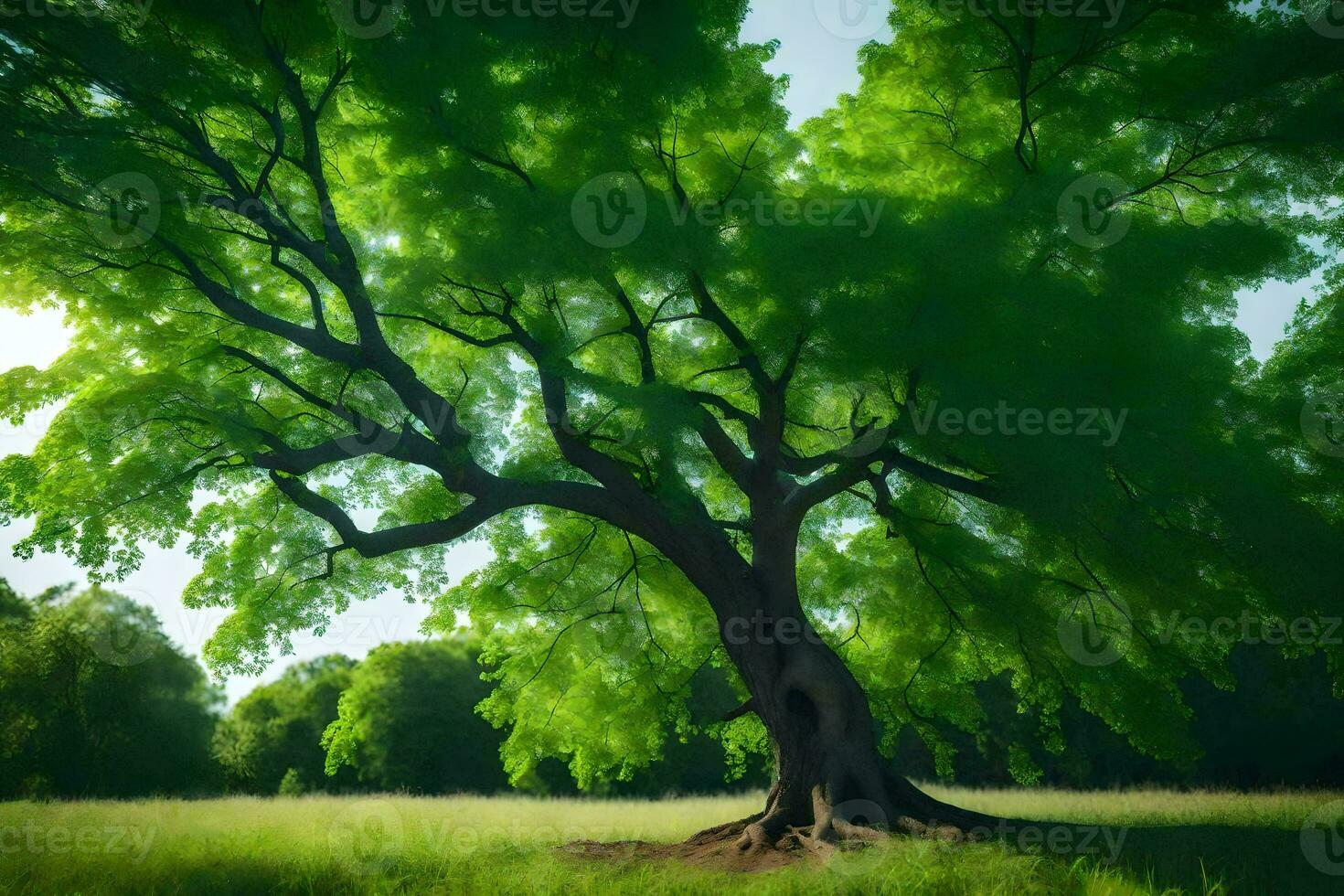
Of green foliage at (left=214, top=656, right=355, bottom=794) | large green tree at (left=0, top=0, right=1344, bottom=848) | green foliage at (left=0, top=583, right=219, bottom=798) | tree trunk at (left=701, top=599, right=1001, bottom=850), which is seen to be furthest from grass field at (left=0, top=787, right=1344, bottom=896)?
green foliage at (left=214, top=656, right=355, bottom=794)

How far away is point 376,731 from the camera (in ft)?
125

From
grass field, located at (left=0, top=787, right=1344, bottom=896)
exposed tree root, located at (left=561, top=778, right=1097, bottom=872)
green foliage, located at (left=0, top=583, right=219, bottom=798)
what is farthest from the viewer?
green foliage, located at (left=0, top=583, right=219, bottom=798)

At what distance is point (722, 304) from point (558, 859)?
6084mm

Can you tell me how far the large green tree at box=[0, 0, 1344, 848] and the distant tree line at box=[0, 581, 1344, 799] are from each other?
10.8m

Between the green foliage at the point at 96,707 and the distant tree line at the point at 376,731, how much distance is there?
0.17ft

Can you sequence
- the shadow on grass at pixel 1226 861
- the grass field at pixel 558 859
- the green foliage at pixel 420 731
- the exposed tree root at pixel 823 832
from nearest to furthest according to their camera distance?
the grass field at pixel 558 859, the shadow on grass at pixel 1226 861, the exposed tree root at pixel 823 832, the green foliage at pixel 420 731

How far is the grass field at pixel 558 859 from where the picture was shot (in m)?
6.31

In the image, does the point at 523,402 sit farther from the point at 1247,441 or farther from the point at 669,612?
the point at 1247,441

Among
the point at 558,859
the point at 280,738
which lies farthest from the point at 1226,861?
the point at 280,738

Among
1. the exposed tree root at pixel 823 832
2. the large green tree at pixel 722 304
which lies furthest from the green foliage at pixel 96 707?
the exposed tree root at pixel 823 832

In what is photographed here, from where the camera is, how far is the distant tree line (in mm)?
26531

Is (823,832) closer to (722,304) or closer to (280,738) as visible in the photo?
(722,304)

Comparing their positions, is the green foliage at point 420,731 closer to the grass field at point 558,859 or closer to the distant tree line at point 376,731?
the distant tree line at point 376,731

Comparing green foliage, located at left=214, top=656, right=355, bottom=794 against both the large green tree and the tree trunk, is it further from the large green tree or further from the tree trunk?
the tree trunk
